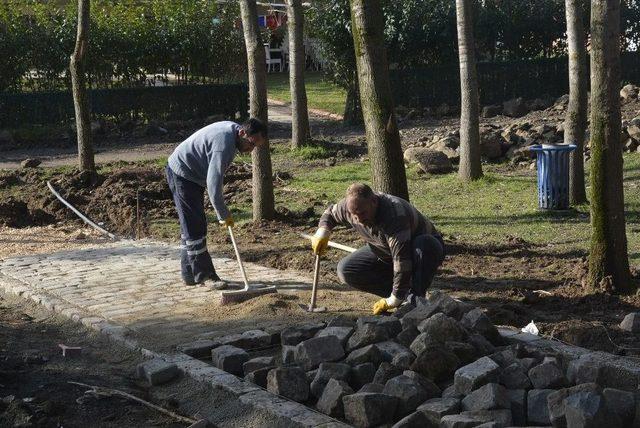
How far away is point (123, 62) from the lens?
2673 centimetres

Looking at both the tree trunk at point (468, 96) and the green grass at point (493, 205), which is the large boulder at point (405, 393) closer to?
the green grass at point (493, 205)

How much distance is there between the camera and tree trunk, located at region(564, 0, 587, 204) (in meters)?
13.3

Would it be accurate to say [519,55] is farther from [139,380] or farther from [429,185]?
[139,380]

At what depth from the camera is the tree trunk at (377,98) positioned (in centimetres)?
1048

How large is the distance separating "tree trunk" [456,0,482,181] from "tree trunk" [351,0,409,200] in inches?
203

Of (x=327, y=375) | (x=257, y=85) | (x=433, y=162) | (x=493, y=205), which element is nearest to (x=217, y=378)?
(x=327, y=375)

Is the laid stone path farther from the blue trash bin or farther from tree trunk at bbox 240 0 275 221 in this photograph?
the blue trash bin

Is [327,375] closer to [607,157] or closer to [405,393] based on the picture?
[405,393]

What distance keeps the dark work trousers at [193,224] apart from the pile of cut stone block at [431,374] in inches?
95.1

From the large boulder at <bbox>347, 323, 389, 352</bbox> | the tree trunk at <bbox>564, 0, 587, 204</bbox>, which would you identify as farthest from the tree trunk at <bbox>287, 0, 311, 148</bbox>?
the large boulder at <bbox>347, 323, 389, 352</bbox>

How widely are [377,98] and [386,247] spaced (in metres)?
2.59

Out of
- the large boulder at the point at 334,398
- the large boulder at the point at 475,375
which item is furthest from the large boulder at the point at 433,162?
the large boulder at the point at 334,398

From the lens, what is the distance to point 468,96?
16.0 meters

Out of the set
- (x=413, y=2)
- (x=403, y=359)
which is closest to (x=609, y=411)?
(x=403, y=359)
